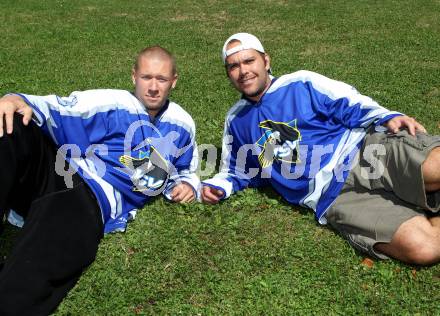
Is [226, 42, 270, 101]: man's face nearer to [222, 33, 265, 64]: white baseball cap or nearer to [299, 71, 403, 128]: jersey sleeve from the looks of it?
[222, 33, 265, 64]: white baseball cap

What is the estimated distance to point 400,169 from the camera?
375cm

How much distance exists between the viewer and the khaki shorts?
3.65 m

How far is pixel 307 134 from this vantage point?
4.34 m

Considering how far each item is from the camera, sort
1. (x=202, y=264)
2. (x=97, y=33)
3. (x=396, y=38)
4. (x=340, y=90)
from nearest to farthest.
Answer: (x=202, y=264)
(x=340, y=90)
(x=396, y=38)
(x=97, y=33)

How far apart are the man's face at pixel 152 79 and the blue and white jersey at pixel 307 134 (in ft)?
2.83

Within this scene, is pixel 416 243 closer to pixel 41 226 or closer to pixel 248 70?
pixel 248 70

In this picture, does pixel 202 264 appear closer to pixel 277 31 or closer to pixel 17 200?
pixel 17 200

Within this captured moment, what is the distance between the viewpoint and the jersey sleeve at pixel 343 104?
4102 mm

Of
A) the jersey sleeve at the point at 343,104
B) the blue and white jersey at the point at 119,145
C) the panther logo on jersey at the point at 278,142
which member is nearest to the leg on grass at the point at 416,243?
the jersey sleeve at the point at 343,104

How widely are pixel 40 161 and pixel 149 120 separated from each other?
3.71 feet

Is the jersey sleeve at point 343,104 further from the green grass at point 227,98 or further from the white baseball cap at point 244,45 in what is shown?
the green grass at point 227,98

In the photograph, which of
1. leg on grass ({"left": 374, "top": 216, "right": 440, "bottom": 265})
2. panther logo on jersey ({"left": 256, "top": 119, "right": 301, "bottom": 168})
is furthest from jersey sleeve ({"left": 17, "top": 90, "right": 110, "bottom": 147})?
leg on grass ({"left": 374, "top": 216, "right": 440, "bottom": 265})

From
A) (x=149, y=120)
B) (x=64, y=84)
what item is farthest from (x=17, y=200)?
(x=64, y=84)

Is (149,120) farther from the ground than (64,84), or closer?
farther from the ground
